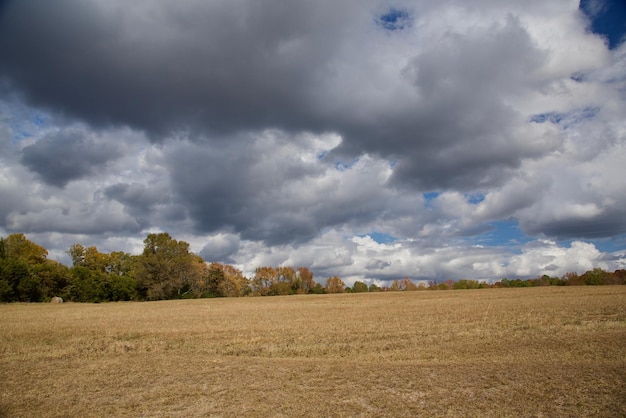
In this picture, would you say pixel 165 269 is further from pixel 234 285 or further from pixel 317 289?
pixel 317 289

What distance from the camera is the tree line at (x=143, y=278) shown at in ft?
247

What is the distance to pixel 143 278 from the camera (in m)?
92.4

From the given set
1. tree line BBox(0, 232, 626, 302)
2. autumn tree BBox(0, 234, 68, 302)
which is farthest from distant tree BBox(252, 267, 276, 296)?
autumn tree BBox(0, 234, 68, 302)

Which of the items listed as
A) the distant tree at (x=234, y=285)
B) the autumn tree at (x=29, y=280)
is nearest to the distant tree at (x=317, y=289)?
the distant tree at (x=234, y=285)

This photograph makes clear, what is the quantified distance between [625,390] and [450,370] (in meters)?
4.79

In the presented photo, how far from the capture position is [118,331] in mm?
27250

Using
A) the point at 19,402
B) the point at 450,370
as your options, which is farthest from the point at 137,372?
the point at 450,370

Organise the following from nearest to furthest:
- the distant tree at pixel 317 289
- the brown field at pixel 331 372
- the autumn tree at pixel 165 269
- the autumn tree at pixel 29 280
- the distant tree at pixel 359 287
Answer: the brown field at pixel 331 372 < the autumn tree at pixel 29 280 < the autumn tree at pixel 165 269 < the distant tree at pixel 317 289 < the distant tree at pixel 359 287

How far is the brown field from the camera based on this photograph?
399 inches

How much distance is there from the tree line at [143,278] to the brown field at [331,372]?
6202 cm

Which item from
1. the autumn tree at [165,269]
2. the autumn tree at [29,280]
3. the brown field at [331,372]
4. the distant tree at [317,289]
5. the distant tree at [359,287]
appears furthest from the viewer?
the distant tree at [359,287]

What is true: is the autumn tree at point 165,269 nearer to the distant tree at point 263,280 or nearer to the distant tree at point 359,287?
the distant tree at point 263,280

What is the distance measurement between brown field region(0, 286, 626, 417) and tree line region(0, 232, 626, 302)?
62.0m

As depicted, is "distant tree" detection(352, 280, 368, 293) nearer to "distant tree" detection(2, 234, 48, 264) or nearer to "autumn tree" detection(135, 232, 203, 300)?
"autumn tree" detection(135, 232, 203, 300)
